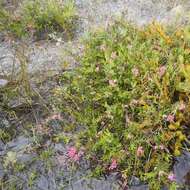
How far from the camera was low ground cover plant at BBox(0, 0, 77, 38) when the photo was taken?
18.4 feet

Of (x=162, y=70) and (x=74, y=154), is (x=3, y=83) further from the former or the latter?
(x=162, y=70)

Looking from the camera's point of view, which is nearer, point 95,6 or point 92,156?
point 92,156

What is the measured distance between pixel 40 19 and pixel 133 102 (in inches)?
93.3

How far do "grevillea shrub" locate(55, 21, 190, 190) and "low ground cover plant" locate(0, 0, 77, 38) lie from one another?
118 centimetres

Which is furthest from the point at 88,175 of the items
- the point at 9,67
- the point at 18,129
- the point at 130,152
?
the point at 9,67

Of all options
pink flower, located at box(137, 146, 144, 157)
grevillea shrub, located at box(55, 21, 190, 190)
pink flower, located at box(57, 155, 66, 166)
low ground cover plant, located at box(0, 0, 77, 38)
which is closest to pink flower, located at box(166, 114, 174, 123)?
grevillea shrub, located at box(55, 21, 190, 190)

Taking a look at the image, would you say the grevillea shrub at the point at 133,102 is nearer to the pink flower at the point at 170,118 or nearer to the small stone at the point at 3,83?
the pink flower at the point at 170,118

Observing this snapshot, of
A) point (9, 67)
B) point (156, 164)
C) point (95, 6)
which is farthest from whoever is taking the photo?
point (95, 6)

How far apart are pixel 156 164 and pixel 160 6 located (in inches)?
115

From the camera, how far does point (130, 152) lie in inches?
150

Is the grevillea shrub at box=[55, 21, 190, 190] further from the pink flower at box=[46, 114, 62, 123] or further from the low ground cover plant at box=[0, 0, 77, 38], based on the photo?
the low ground cover plant at box=[0, 0, 77, 38]

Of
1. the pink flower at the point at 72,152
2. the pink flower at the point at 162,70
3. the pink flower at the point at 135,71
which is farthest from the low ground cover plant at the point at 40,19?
the pink flower at the point at 72,152

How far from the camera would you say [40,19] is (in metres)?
5.67

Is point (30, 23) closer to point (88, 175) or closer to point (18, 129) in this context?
point (18, 129)
